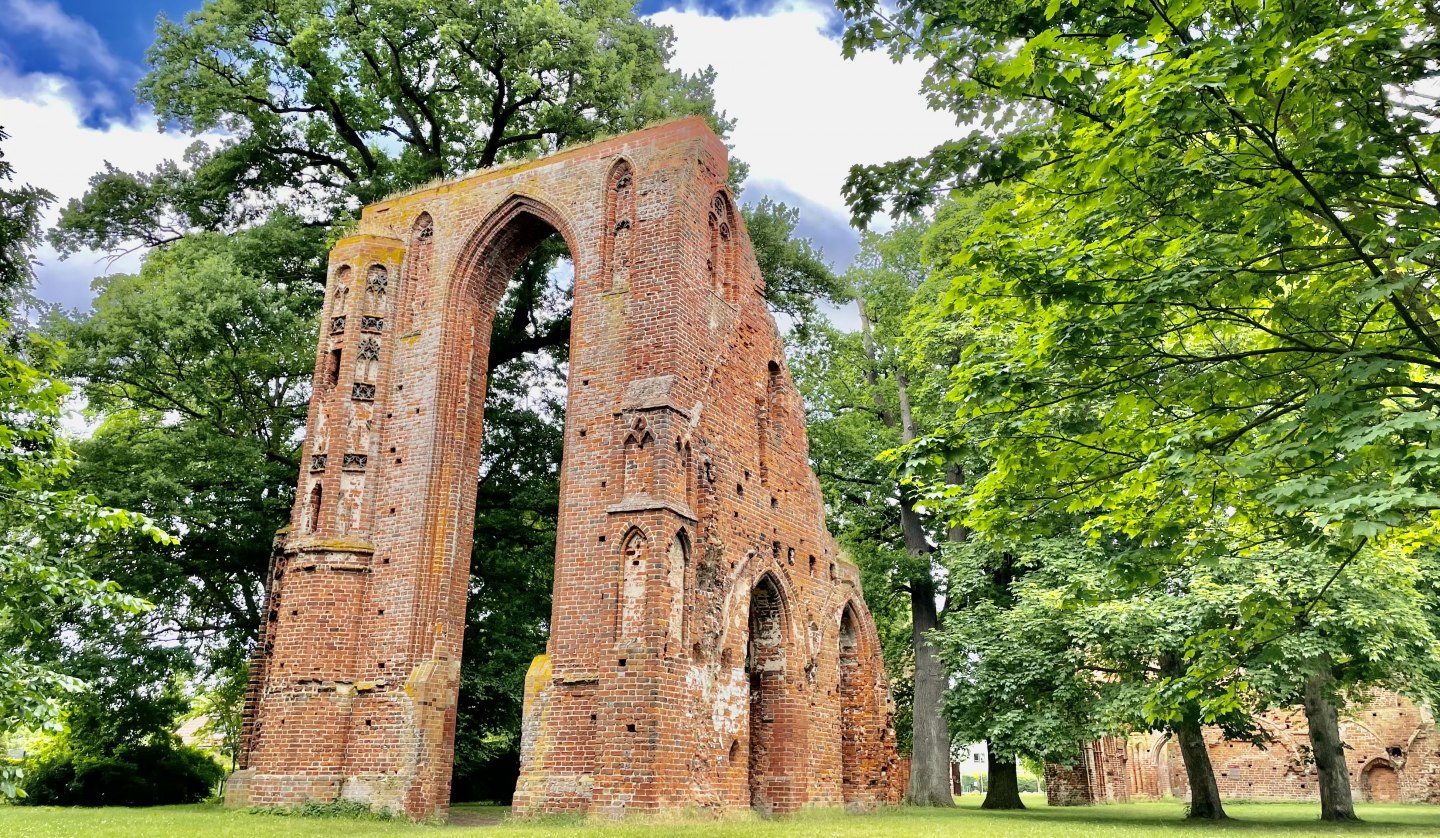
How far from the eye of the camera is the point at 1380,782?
98.7 ft

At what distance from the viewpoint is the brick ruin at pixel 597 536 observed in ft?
42.3

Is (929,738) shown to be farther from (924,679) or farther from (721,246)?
(721,246)

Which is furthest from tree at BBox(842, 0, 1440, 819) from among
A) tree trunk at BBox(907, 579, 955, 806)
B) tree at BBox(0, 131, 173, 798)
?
tree trunk at BBox(907, 579, 955, 806)

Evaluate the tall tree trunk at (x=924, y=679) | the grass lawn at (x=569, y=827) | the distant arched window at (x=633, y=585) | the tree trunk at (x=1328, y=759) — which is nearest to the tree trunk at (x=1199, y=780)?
the grass lawn at (x=569, y=827)

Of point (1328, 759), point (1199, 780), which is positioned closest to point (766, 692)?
point (1199, 780)

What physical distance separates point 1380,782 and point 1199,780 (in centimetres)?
1557

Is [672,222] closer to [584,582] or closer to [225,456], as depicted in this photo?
[584,582]

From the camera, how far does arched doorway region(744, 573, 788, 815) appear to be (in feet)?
49.4

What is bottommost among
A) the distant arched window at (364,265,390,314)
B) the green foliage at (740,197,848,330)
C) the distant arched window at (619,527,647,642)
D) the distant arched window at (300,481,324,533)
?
the distant arched window at (619,527,647,642)

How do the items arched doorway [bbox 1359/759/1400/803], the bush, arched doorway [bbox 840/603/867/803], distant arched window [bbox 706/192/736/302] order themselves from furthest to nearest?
arched doorway [bbox 1359/759/1400/803]
arched doorway [bbox 840/603/867/803]
the bush
distant arched window [bbox 706/192/736/302]

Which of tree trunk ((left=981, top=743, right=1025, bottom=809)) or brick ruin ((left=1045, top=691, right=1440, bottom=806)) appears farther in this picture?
brick ruin ((left=1045, top=691, right=1440, bottom=806))

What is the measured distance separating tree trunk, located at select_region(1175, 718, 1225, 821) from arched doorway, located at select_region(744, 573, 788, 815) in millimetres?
7866

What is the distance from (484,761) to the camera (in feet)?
66.8

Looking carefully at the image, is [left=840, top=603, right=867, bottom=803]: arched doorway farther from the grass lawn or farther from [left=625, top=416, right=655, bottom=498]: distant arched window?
[left=625, top=416, right=655, bottom=498]: distant arched window
